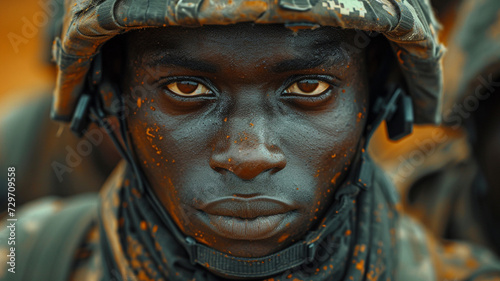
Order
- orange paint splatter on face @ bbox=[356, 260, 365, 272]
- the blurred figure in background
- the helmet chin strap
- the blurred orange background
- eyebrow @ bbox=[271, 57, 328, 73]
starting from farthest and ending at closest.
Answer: the blurred orange background, the blurred figure in background, orange paint splatter on face @ bbox=[356, 260, 365, 272], the helmet chin strap, eyebrow @ bbox=[271, 57, 328, 73]

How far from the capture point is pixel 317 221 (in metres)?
1.32

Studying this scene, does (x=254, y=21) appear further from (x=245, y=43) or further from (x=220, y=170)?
(x=220, y=170)

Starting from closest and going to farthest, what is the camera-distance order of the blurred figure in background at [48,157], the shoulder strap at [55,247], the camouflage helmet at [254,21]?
1. the camouflage helmet at [254,21]
2. the shoulder strap at [55,247]
3. the blurred figure in background at [48,157]

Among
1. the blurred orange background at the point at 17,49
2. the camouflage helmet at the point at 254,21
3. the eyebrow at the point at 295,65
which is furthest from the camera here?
the blurred orange background at the point at 17,49

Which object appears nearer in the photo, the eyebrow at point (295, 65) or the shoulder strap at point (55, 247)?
the eyebrow at point (295, 65)

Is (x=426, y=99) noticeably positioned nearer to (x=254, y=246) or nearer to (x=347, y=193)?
(x=347, y=193)

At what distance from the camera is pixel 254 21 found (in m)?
1.06

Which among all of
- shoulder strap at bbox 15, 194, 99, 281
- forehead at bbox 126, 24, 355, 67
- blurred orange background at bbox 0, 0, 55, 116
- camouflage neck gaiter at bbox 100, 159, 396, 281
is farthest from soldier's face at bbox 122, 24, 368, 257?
blurred orange background at bbox 0, 0, 55, 116

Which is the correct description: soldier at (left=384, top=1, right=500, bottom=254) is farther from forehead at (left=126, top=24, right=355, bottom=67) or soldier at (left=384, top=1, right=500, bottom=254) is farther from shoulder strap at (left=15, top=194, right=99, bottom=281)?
shoulder strap at (left=15, top=194, right=99, bottom=281)

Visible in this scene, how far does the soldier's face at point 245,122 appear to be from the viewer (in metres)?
1.14

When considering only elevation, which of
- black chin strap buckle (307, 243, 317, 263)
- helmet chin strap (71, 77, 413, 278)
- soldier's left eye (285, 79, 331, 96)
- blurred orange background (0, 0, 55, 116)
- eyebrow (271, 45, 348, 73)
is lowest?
blurred orange background (0, 0, 55, 116)

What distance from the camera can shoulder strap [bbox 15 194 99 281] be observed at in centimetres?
163

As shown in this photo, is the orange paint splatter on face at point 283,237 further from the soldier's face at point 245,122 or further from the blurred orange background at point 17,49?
the blurred orange background at point 17,49

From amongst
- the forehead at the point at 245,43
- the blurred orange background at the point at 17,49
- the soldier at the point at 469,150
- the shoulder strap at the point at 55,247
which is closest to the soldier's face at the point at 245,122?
the forehead at the point at 245,43
